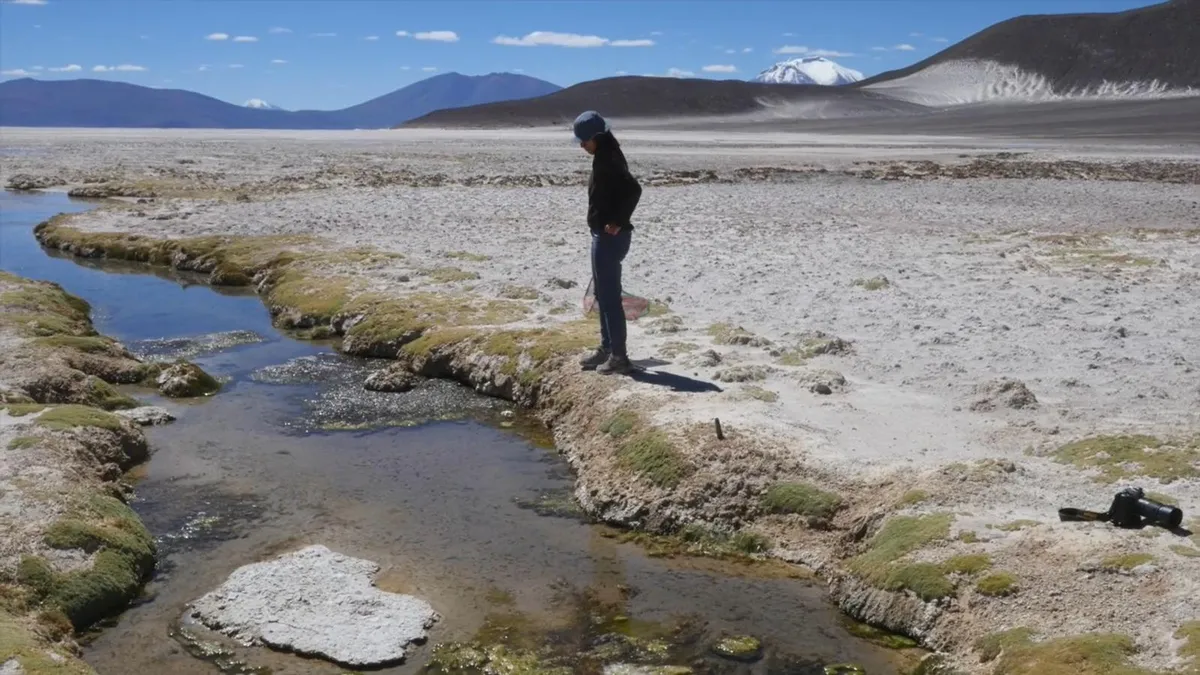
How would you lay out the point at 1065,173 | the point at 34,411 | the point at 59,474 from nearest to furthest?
the point at 59,474, the point at 34,411, the point at 1065,173

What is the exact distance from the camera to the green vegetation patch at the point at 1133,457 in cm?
888

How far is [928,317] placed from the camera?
15.0m

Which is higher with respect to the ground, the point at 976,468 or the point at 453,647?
the point at 976,468

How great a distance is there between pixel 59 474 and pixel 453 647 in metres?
4.24

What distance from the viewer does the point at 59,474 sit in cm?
969

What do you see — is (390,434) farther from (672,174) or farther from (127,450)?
(672,174)

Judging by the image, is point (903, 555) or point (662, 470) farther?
point (662, 470)

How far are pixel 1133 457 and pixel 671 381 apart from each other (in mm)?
4582

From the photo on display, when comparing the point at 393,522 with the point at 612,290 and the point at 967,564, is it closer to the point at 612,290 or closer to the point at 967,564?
the point at 612,290

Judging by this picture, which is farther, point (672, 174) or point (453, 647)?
point (672, 174)

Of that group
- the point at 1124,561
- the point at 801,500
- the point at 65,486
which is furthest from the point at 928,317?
the point at 65,486

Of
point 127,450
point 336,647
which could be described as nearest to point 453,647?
point 336,647

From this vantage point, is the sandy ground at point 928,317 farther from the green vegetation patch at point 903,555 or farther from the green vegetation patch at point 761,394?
the green vegetation patch at point 903,555

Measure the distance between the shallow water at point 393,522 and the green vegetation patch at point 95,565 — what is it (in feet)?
0.54
